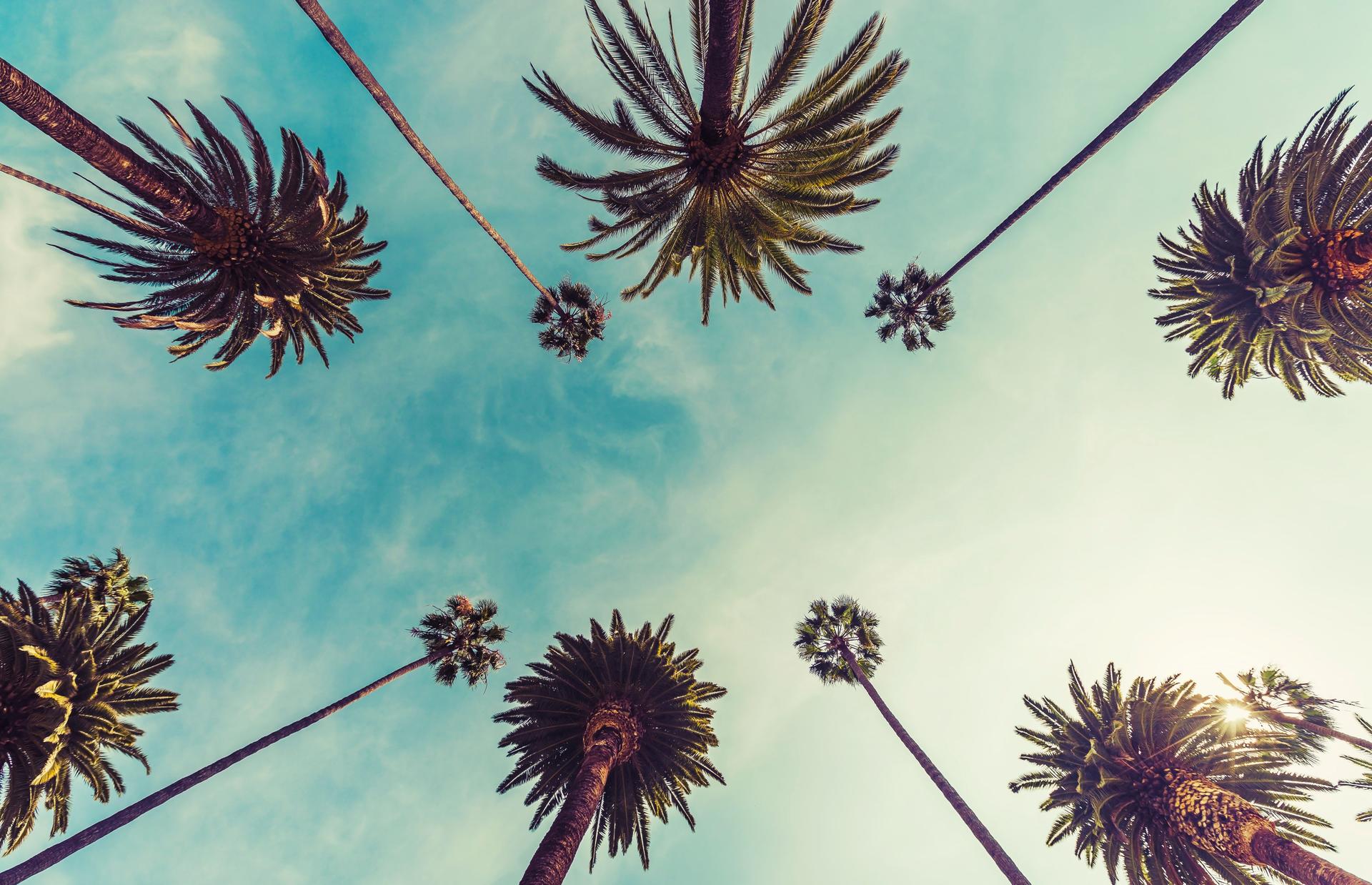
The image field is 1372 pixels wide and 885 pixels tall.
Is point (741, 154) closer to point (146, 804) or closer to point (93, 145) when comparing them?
point (93, 145)

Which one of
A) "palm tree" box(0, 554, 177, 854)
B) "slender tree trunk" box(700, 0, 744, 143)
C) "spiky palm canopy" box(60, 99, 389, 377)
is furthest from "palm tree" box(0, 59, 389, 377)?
"slender tree trunk" box(700, 0, 744, 143)

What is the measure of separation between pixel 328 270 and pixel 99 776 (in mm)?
12234

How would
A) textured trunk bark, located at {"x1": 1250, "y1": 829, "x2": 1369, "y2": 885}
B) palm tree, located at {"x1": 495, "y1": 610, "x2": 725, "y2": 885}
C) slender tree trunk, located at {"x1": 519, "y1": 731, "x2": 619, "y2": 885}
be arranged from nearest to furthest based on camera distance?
slender tree trunk, located at {"x1": 519, "y1": 731, "x2": 619, "y2": 885} → textured trunk bark, located at {"x1": 1250, "y1": 829, "x2": 1369, "y2": 885} → palm tree, located at {"x1": 495, "y1": 610, "x2": 725, "y2": 885}

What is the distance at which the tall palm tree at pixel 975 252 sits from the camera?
5.09 metres

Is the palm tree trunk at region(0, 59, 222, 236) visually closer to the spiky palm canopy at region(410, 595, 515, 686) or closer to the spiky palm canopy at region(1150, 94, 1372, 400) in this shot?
the spiky palm canopy at region(410, 595, 515, 686)

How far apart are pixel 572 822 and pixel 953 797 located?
9.06m

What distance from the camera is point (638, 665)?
13.0 m

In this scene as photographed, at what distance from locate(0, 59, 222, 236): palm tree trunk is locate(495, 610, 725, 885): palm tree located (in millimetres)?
11126

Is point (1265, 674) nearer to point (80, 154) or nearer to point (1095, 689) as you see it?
point (1095, 689)

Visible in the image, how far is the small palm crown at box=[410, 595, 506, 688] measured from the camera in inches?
653

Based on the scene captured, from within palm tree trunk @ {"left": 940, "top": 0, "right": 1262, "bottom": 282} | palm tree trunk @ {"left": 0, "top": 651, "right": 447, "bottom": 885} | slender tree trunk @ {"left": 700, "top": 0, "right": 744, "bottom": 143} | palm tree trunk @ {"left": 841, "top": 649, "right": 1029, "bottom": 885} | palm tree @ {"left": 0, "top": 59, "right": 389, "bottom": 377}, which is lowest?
palm tree trunk @ {"left": 841, "top": 649, "right": 1029, "bottom": 885}

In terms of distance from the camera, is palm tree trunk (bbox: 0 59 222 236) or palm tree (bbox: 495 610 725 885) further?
palm tree (bbox: 495 610 725 885)

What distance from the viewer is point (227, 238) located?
9961 millimetres

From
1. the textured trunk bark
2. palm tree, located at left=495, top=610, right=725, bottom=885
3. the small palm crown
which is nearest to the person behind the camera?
the textured trunk bark
